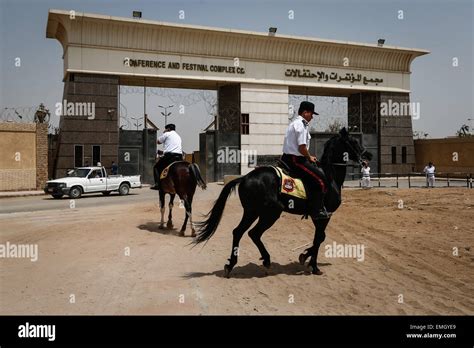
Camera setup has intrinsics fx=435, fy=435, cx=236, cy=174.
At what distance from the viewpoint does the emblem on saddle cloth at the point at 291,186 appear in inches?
275

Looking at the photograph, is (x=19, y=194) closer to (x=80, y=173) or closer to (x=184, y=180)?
(x=80, y=173)

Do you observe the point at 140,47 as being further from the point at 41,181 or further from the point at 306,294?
the point at 306,294

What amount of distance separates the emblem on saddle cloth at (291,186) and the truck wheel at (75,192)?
17.2 m

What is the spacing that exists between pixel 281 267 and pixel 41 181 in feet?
74.6

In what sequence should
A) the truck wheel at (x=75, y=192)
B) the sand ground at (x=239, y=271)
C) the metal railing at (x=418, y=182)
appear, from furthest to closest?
the metal railing at (x=418, y=182) < the truck wheel at (x=75, y=192) < the sand ground at (x=239, y=271)

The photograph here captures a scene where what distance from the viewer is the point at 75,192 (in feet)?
71.9

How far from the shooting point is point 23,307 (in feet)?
17.4

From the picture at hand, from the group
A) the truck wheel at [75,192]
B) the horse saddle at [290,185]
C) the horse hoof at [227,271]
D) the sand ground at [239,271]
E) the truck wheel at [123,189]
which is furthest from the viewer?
the truck wheel at [123,189]

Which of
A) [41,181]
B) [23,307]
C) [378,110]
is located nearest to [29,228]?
[23,307]

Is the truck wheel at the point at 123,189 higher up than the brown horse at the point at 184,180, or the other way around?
the brown horse at the point at 184,180

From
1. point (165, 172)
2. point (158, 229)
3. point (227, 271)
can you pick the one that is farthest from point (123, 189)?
point (227, 271)

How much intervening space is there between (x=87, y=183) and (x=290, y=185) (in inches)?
697

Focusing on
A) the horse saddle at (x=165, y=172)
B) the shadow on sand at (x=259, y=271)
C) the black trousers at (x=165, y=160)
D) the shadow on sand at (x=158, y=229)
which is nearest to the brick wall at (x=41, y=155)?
the shadow on sand at (x=158, y=229)

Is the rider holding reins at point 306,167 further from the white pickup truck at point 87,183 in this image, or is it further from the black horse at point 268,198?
the white pickup truck at point 87,183
